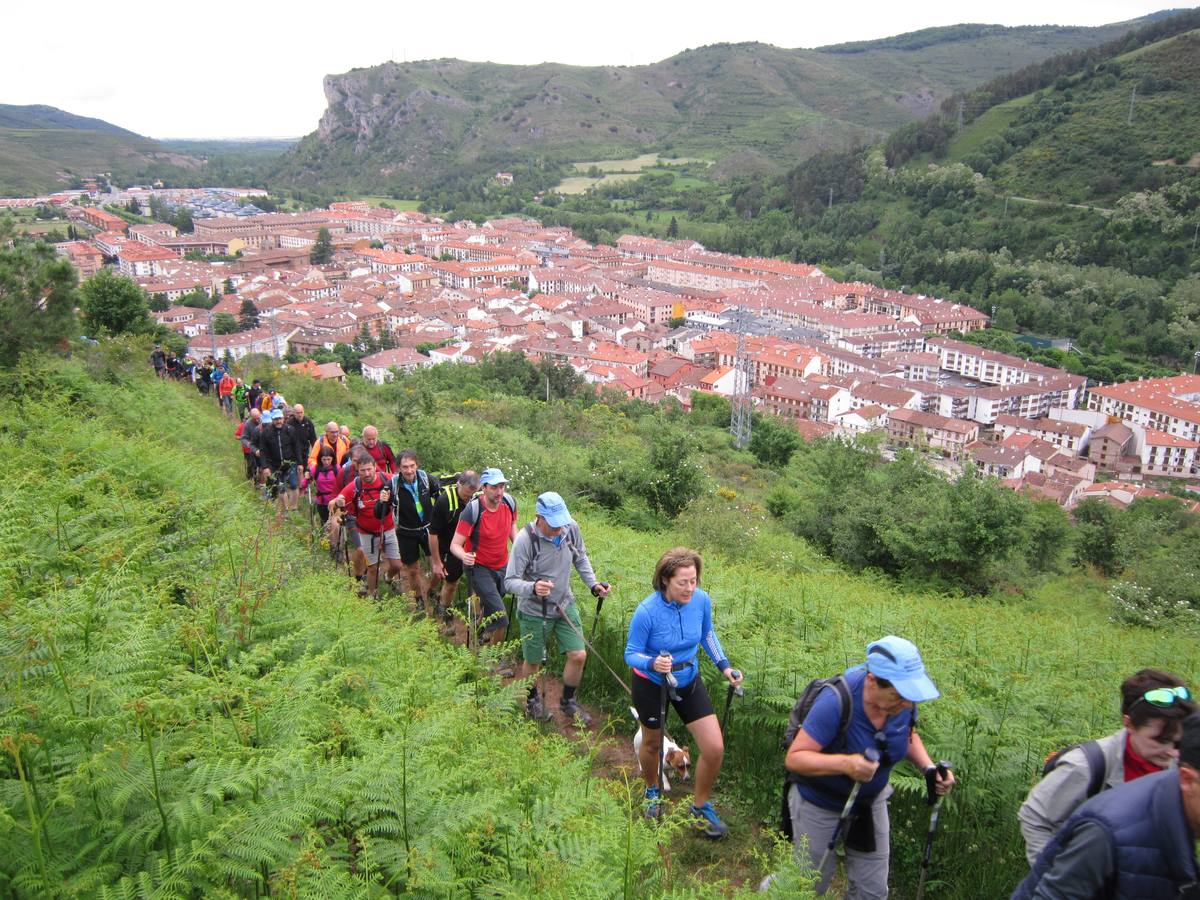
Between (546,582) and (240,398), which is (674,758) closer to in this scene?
(546,582)

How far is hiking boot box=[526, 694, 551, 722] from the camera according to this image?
4.97 metres

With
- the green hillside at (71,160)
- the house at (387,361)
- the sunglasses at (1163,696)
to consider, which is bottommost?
the house at (387,361)

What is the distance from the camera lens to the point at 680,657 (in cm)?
381

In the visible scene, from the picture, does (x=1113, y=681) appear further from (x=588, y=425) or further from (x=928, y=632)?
(x=588, y=425)

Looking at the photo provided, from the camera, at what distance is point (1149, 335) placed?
62.9 m

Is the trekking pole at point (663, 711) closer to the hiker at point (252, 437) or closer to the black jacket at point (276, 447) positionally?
the black jacket at point (276, 447)

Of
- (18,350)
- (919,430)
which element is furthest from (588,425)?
(919,430)

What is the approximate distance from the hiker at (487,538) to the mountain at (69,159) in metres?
137

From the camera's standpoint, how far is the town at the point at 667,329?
51.1 meters

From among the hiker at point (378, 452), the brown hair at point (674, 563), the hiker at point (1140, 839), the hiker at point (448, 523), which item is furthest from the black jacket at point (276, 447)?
the hiker at point (1140, 839)

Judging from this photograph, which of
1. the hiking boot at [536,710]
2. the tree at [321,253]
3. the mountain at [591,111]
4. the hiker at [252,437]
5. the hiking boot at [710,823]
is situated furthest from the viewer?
the mountain at [591,111]

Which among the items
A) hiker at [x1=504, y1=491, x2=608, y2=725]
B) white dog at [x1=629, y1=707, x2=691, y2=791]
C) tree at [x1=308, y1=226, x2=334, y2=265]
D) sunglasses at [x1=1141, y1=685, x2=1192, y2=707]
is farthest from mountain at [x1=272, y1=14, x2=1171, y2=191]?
sunglasses at [x1=1141, y1=685, x2=1192, y2=707]

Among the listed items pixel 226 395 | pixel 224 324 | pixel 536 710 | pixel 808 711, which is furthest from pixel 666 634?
pixel 224 324

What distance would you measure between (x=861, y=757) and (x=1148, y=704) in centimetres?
89
